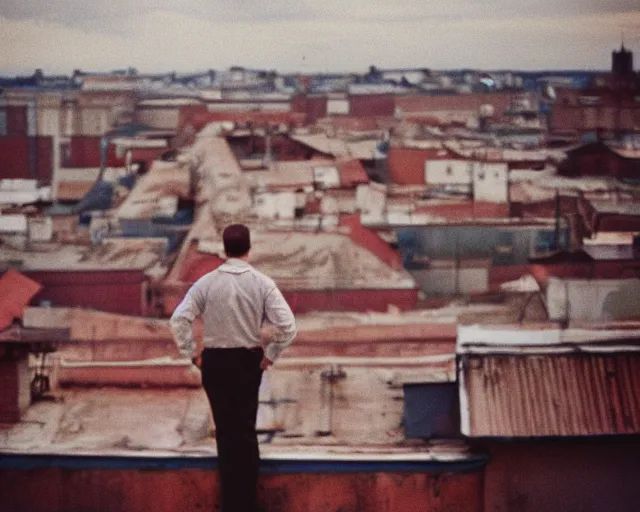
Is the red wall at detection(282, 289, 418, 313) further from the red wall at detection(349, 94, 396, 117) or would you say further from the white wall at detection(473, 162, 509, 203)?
the red wall at detection(349, 94, 396, 117)

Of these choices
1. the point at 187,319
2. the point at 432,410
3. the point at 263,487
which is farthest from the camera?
the point at 432,410

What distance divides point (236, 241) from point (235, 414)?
1.37 feet

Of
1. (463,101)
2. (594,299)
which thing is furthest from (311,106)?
(594,299)

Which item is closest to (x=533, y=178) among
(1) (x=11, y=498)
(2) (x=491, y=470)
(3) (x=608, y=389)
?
(3) (x=608, y=389)

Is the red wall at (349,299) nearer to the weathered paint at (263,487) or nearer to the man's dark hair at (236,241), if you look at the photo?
the weathered paint at (263,487)

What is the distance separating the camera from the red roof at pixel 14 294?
3.81m

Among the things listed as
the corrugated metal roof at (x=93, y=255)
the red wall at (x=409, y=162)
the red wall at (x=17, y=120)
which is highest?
the red wall at (x=17, y=120)

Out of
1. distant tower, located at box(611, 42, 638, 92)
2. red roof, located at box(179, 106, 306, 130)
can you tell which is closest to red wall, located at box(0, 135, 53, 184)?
red roof, located at box(179, 106, 306, 130)

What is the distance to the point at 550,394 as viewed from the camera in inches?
121

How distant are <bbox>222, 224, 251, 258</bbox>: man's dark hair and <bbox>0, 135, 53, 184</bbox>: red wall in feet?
5.91

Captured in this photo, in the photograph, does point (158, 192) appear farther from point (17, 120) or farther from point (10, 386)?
point (10, 386)

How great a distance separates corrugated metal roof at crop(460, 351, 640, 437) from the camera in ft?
9.81

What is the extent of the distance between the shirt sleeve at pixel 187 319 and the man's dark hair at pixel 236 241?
123 mm

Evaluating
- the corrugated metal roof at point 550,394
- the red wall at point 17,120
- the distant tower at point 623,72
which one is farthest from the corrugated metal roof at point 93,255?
the distant tower at point 623,72
